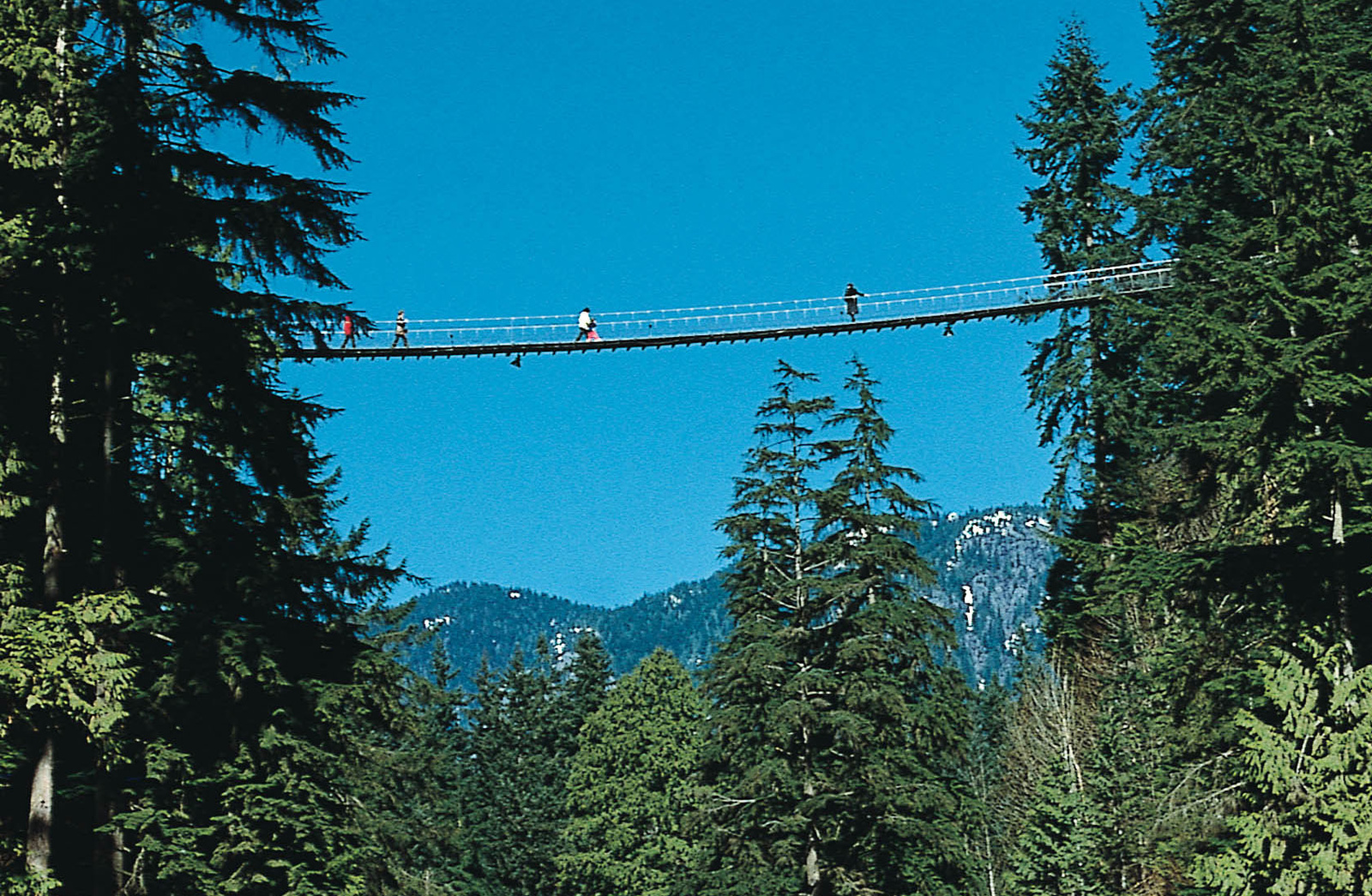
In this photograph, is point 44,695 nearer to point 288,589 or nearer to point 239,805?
point 288,589

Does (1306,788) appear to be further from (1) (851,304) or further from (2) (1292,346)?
(1) (851,304)

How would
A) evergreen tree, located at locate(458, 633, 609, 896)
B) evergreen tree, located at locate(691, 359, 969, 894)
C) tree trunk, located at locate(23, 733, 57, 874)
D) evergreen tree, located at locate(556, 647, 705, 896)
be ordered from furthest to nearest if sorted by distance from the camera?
evergreen tree, located at locate(458, 633, 609, 896) → evergreen tree, located at locate(556, 647, 705, 896) → evergreen tree, located at locate(691, 359, 969, 894) → tree trunk, located at locate(23, 733, 57, 874)

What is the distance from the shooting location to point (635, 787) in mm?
47219

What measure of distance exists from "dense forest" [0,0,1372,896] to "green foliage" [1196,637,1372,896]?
52 millimetres

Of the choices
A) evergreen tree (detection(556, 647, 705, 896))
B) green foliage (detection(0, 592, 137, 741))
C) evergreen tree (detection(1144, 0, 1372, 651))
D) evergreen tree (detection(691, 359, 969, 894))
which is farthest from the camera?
evergreen tree (detection(556, 647, 705, 896))

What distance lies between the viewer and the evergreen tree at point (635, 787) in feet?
149

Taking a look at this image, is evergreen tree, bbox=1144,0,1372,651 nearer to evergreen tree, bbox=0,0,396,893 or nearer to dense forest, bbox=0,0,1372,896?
dense forest, bbox=0,0,1372,896

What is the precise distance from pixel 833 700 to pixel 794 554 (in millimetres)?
3124

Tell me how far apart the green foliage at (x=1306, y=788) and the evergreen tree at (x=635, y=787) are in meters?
27.2

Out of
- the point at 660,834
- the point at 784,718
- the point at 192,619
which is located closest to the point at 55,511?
the point at 192,619

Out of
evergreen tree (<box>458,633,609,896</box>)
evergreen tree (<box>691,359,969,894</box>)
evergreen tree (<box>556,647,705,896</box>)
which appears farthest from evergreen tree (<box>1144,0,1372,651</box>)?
evergreen tree (<box>458,633,609,896</box>)

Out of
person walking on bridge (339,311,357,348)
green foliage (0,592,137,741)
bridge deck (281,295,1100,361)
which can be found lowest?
green foliage (0,592,137,741)

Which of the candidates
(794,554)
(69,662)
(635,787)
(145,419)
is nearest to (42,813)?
(69,662)

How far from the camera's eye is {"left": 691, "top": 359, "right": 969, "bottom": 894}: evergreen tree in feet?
88.3
